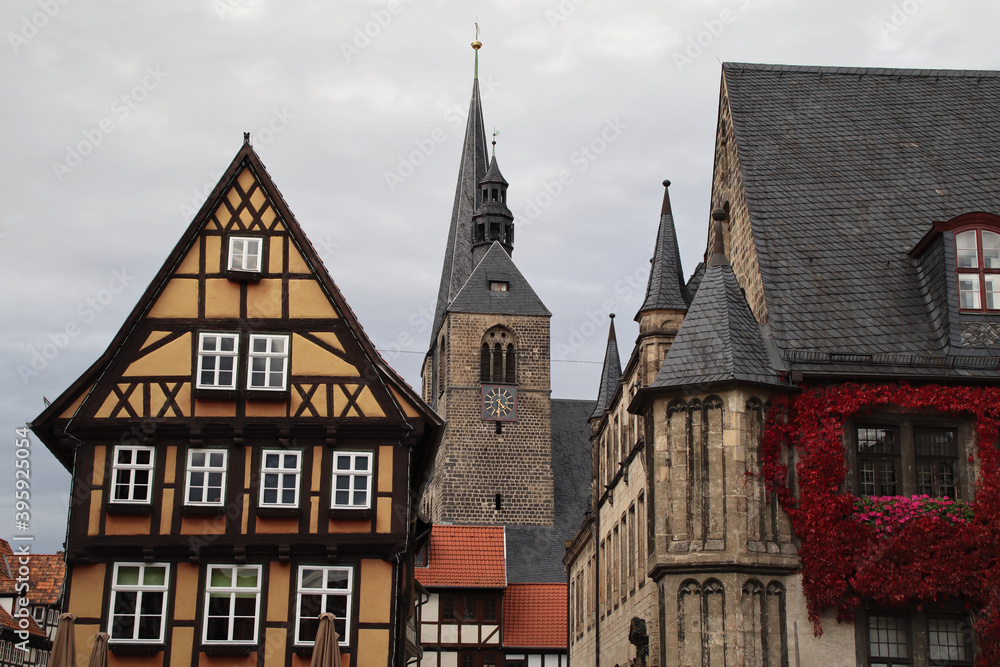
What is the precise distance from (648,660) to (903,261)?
8011 mm

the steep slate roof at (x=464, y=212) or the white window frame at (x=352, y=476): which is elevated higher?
the steep slate roof at (x=464, y=212)

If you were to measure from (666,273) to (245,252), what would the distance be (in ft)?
26.8

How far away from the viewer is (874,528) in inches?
728

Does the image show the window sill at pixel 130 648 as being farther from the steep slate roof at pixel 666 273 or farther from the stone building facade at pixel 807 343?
the steep slate roof at pixel 666 273

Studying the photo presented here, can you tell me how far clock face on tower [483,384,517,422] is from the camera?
228ft

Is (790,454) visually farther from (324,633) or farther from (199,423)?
(199,423)

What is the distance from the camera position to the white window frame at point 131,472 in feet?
69.6

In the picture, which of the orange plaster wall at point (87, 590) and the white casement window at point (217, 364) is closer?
the orange plaster wall at point (87, 590)

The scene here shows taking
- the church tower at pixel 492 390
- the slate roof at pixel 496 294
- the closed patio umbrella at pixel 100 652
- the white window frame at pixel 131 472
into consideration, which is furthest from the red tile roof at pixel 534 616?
the closed patio umbrella at pixel 100 652

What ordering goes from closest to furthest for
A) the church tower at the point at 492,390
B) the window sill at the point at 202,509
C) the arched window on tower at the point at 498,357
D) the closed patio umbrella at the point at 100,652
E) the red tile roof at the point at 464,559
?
the closed patio umbrella at the point at 100,652
the window sill at the point at 202,509
the red tile roof at the point at 464,559
the church tower at the point at 492,390
the arched window on tower at the point at 498,357

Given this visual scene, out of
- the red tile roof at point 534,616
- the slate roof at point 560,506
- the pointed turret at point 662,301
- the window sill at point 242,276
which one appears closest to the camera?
the window sill at point 242,276

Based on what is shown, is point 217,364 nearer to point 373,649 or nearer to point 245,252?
point 245,252

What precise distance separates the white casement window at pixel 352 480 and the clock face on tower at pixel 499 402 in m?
47.9

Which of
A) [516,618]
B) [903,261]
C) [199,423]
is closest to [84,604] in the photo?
[199,423]
